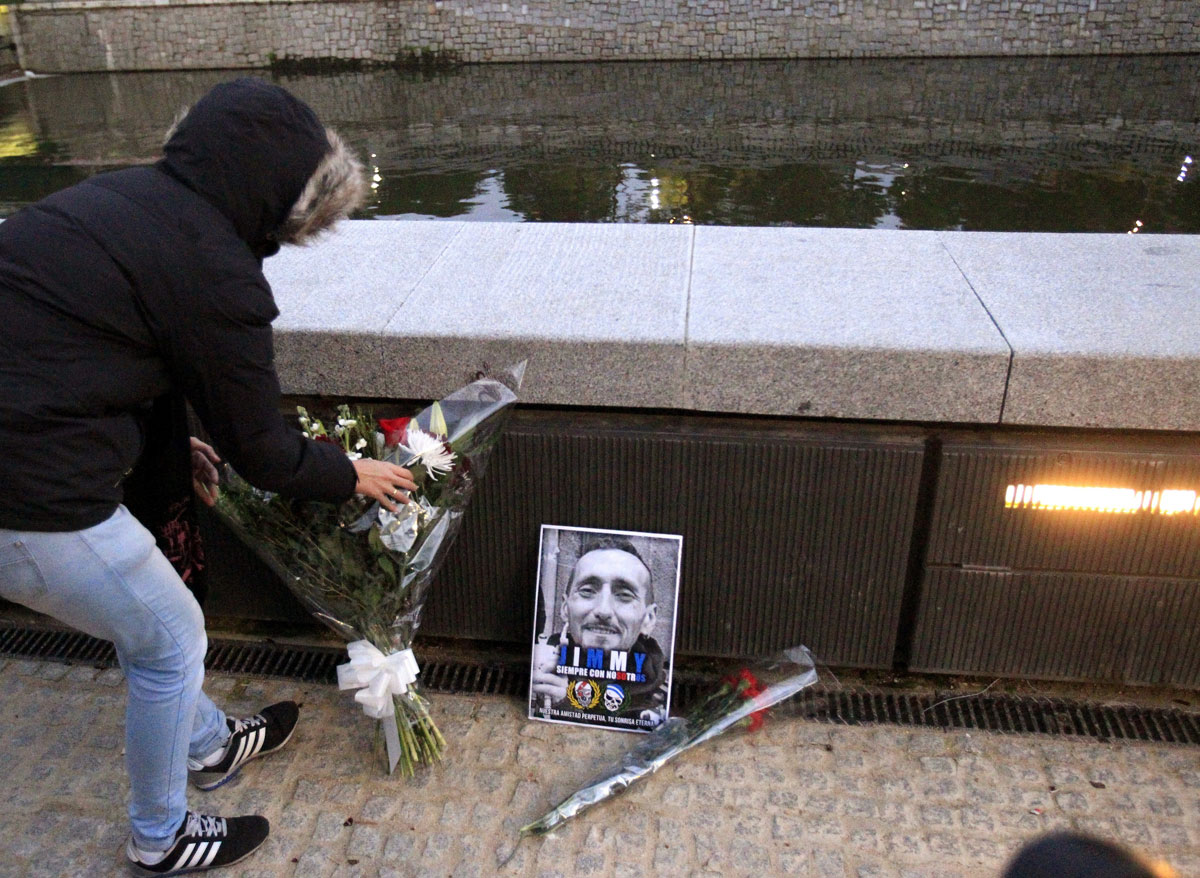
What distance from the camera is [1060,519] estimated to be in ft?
9.34

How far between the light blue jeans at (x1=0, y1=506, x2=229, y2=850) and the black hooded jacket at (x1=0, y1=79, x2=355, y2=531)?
2.8 inches

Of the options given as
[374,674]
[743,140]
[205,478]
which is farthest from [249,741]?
[743,140]

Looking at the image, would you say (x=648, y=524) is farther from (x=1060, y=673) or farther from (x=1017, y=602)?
(x=1060, y=673)

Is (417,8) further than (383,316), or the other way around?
(417,8)

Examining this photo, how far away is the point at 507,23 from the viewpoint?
2038 cm

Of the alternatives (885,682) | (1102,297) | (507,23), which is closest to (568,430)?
(885,682)

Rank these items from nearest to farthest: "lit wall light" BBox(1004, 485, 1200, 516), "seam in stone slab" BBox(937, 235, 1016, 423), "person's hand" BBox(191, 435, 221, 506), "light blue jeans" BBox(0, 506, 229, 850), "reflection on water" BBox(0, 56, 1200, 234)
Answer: "light blue jeans" BBox(0, 506, 229, 850), "person's hand" BBox(191, 435, 221, 506), "seam in stone slab" BBox(937, 235, 1016, 423), "lit wall light" BBox(1004, 485, 1200, 516), "reflection on water" BBox(0, 56, 1200, 234)

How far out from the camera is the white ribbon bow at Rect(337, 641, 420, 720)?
267cm

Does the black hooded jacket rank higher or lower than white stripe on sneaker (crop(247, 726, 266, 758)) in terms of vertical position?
higher

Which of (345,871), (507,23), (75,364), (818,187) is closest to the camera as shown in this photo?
(75,364)

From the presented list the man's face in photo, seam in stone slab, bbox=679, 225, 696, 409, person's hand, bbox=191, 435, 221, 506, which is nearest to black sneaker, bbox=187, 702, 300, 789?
person's hand, bbox=191, 435, 221, 506

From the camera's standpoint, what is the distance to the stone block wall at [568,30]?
18656 mm

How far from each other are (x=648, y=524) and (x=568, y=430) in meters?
0.39

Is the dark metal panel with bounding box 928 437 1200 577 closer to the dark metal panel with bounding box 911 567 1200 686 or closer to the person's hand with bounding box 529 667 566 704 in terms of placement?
the dark metal panel with bounding box 911 567 1200 686
